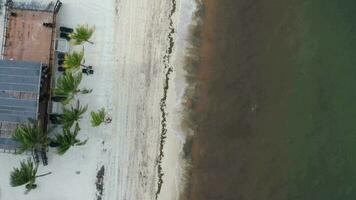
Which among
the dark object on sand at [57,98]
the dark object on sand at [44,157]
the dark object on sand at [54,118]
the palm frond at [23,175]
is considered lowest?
the palm frond at [23,175]

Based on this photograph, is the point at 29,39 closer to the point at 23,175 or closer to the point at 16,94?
the point at 16,94

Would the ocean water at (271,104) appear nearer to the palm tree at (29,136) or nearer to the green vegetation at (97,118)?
the green vegetation at (97,118)

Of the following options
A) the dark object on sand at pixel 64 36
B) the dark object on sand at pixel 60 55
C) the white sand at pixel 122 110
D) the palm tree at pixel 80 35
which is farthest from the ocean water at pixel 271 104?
the dark object on sand at pixel 60 55

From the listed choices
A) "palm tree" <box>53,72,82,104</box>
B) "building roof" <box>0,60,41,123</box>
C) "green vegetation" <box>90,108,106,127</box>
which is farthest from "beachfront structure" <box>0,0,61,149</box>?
"green vegetation" <box>90,108,106,127</box>

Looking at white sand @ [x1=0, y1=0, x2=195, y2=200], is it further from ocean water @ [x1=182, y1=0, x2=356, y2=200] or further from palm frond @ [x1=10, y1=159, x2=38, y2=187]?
ocean water @ [x1=182, y1=0, x2=356, y2=200]

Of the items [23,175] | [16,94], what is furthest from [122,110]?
[23,175]

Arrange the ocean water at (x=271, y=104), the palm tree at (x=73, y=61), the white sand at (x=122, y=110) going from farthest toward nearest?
the ocean water at (x=271, y=104) → the white sand at (x=122, y=110) → the palm tree at (x=73, y=61)
